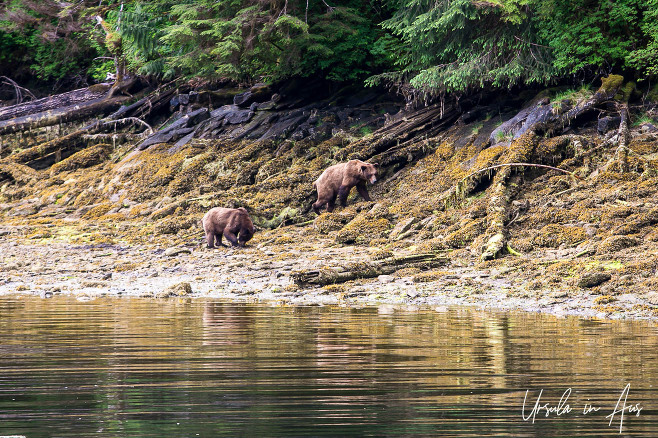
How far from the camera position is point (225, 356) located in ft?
23.9

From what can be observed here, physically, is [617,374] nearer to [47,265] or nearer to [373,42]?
[47,265]

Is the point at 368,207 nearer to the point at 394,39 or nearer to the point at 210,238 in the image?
the point at 210,238

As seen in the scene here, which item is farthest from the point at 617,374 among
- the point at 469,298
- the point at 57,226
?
the point at 57,226

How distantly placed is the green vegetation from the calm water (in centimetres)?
1061

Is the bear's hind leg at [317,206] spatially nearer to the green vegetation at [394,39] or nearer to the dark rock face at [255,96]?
the green vegetation at [394,39]

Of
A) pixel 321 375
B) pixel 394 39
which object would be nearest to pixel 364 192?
pixel 394 39

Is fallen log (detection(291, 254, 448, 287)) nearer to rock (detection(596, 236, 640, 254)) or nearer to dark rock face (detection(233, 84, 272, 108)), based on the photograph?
rock (detection(596, 236, 640, 254))

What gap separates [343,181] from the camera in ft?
65.0

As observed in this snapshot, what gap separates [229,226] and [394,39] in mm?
9168

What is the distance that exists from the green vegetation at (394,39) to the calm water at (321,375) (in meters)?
10.6

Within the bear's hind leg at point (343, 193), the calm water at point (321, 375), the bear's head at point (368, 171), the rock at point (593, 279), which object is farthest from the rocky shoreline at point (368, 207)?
the calm water at point (321, 375)

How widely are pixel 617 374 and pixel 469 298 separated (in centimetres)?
592

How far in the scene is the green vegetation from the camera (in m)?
18.8

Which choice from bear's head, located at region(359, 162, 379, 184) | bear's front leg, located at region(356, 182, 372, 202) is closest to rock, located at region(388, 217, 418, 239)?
bear's head, located at region(359, 162, 379, 184)
